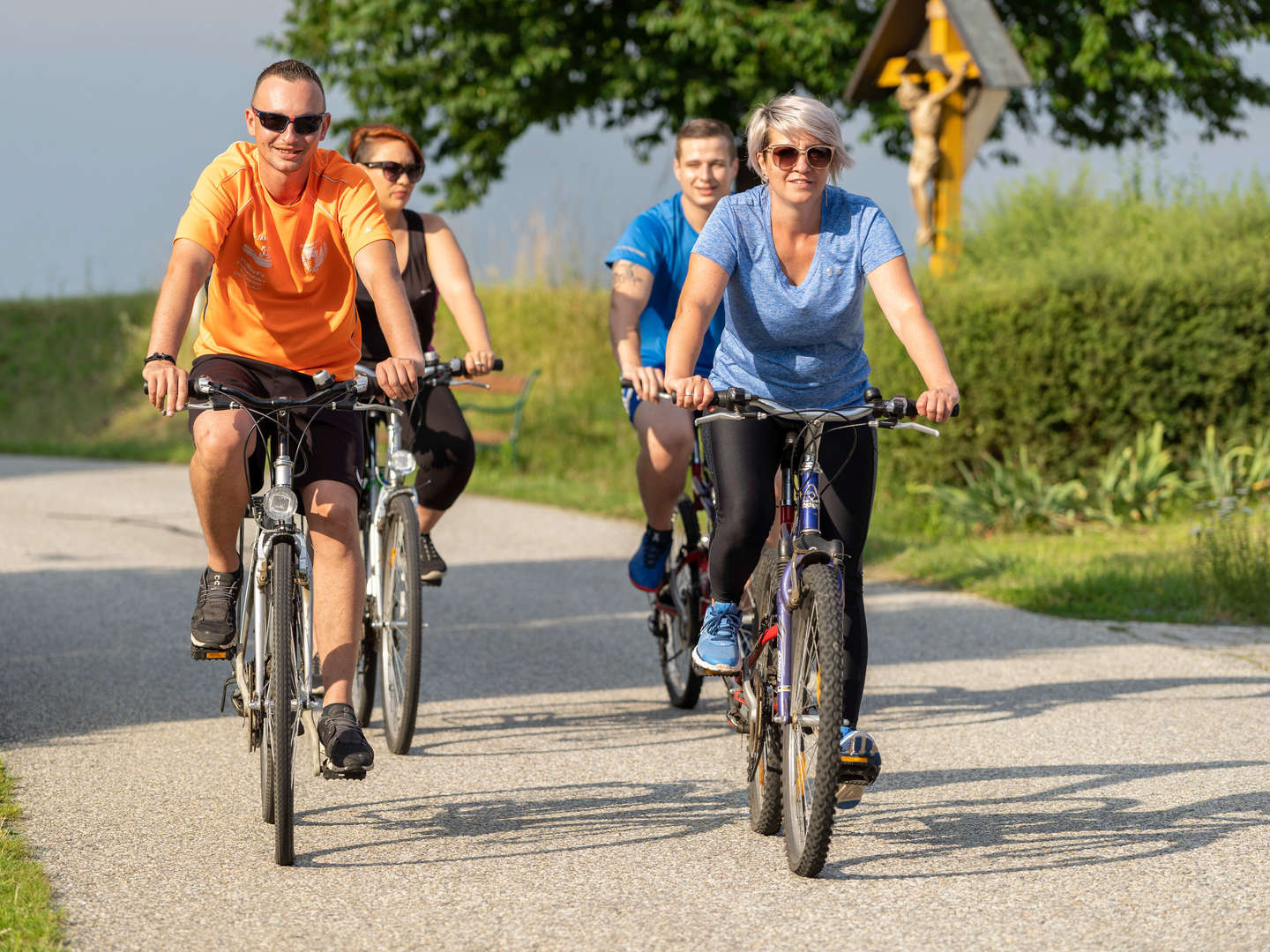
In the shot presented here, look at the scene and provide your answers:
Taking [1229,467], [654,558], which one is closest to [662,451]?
[654,558]

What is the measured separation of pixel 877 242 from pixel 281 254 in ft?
5.50

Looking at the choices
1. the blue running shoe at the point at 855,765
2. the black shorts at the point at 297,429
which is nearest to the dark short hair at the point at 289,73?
the black shorts at the point at 297,429

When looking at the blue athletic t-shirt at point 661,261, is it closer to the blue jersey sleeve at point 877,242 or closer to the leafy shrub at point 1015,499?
the blue jersey sleeve at point 877,242

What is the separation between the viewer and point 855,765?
4.00 meters

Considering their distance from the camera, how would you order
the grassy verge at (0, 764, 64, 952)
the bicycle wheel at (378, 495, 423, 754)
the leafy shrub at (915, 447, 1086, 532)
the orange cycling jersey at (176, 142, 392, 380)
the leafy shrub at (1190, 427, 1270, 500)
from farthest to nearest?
the leafy shrub at (915, 447, 1086, 532) → the leafy shrub at (1190, 427, 1270, 500) → the bicycle wheel at (378, 495, 423, 754) → the orange cycling jersey at (176, 142, 392, 380) → the grassy verge at (0, 764, 64, 952)

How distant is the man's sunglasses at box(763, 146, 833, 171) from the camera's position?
4.29m

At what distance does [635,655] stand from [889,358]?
181 inches

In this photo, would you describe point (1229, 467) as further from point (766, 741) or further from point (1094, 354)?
point (766, 741)

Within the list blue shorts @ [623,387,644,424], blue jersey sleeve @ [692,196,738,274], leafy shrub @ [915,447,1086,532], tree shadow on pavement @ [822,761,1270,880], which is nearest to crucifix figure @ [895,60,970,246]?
leafy shrub @ [915,447,1086,532]

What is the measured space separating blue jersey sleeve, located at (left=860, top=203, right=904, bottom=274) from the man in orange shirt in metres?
1.26

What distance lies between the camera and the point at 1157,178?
12.9m

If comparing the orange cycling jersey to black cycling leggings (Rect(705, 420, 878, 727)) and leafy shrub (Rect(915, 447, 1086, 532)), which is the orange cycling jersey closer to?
black cycling leggings (Rect(705, 420, 878, 727))

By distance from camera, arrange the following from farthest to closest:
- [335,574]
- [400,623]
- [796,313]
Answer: [400,623], [335,574], [796,313]

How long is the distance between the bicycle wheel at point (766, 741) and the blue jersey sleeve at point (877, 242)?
881mm
